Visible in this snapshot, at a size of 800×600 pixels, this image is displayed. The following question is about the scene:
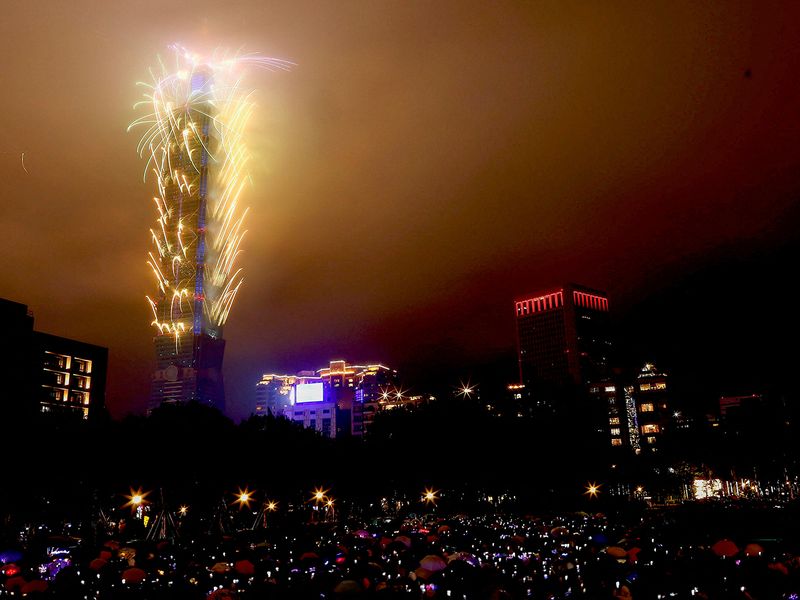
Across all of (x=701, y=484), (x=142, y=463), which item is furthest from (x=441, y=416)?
(x=701, y=484)

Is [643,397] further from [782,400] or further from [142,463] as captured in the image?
[142,463]

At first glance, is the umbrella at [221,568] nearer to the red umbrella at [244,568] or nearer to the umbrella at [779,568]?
the red umbrella at [244,568]

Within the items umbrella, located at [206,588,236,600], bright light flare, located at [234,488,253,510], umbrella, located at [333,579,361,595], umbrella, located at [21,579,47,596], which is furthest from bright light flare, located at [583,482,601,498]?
umbrella, located at [21,579,47,596]

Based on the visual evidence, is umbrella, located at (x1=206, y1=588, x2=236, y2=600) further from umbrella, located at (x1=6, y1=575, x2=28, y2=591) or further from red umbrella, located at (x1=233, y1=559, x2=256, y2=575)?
umbrella, located at (x1=6, y1=575, x2=28, y2=591)

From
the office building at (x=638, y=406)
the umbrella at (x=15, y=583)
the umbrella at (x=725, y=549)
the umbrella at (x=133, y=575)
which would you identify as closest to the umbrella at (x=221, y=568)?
the umbrella at (x=133, y=575)

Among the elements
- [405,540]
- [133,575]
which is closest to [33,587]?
[133,575]

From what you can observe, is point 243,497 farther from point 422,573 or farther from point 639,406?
point 639,406
